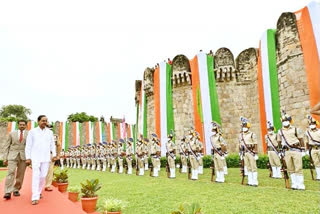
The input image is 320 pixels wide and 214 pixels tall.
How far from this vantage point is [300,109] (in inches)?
517

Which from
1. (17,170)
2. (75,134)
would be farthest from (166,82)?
(75,134)

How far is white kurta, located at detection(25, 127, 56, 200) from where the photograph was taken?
514 cm

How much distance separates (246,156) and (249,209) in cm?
334

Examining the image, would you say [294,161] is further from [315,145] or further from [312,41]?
[312,41]

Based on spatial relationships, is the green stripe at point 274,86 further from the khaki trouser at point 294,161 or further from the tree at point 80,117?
the tree at point 80,117

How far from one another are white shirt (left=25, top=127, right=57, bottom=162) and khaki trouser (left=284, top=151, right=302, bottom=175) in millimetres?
5915

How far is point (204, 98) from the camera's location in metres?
13.9

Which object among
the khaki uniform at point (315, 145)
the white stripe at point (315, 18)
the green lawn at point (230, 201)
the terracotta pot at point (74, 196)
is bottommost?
the green lawn at point (230, 201)

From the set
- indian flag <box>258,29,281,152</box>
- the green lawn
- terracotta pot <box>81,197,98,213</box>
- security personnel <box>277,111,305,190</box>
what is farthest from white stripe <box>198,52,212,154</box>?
terracotta pot <box>81,197,98,213</box>

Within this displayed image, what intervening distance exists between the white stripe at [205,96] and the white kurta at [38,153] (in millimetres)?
9108

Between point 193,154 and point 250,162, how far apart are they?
2.71m

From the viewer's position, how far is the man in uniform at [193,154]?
9422mm

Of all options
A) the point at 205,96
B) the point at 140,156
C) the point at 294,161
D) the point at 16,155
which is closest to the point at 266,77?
the point at 205,96

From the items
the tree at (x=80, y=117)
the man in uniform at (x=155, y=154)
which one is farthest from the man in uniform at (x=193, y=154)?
the tree at (x=80, y=117)
